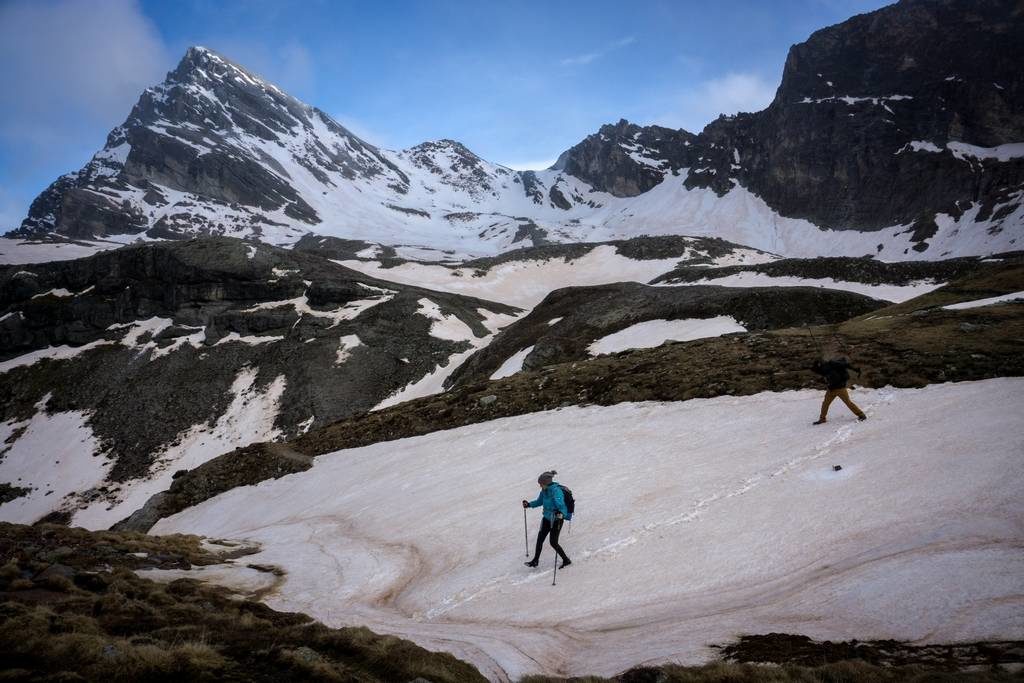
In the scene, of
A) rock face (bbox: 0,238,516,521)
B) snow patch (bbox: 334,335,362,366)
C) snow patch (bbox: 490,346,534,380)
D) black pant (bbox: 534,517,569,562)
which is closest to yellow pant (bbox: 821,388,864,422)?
black pant (bbox: 534,517,569,562)

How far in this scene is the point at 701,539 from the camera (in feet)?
37.4

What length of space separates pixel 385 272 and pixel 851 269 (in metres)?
87.7

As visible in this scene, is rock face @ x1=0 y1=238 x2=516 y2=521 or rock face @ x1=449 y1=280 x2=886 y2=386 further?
rock face @ x1=0 y1=238 x2=516 y2=521

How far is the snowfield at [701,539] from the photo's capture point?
26.7ft

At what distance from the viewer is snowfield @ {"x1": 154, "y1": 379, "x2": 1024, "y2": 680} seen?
8148 millimetres

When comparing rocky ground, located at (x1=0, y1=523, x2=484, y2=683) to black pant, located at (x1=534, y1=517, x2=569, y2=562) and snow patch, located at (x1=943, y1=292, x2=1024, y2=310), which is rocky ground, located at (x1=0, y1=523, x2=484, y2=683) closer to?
black pant, located at (x1=534, y1=517, x2=569, y2=562)

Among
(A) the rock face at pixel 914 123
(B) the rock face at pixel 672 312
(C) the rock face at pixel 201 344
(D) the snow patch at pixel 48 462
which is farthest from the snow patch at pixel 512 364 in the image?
(A) the rock face at pixel 914 123

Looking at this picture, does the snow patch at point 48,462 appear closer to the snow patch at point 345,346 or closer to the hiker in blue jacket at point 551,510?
the snow patch at point 345,346

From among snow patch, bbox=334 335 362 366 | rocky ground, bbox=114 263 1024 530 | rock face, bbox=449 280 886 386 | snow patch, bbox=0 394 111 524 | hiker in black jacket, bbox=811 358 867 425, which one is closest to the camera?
hiker in black jacket, bbox=811 358 867 425

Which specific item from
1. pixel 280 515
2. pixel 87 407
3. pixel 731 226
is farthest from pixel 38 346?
pixel 731 226

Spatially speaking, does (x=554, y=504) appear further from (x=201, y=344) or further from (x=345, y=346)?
(x=201, y=344)

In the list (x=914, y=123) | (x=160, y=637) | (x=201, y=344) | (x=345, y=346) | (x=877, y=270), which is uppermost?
(x=914, y=123)

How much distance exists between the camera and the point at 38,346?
260 ft

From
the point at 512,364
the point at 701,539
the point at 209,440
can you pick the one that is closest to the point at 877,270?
the point at 512,364
